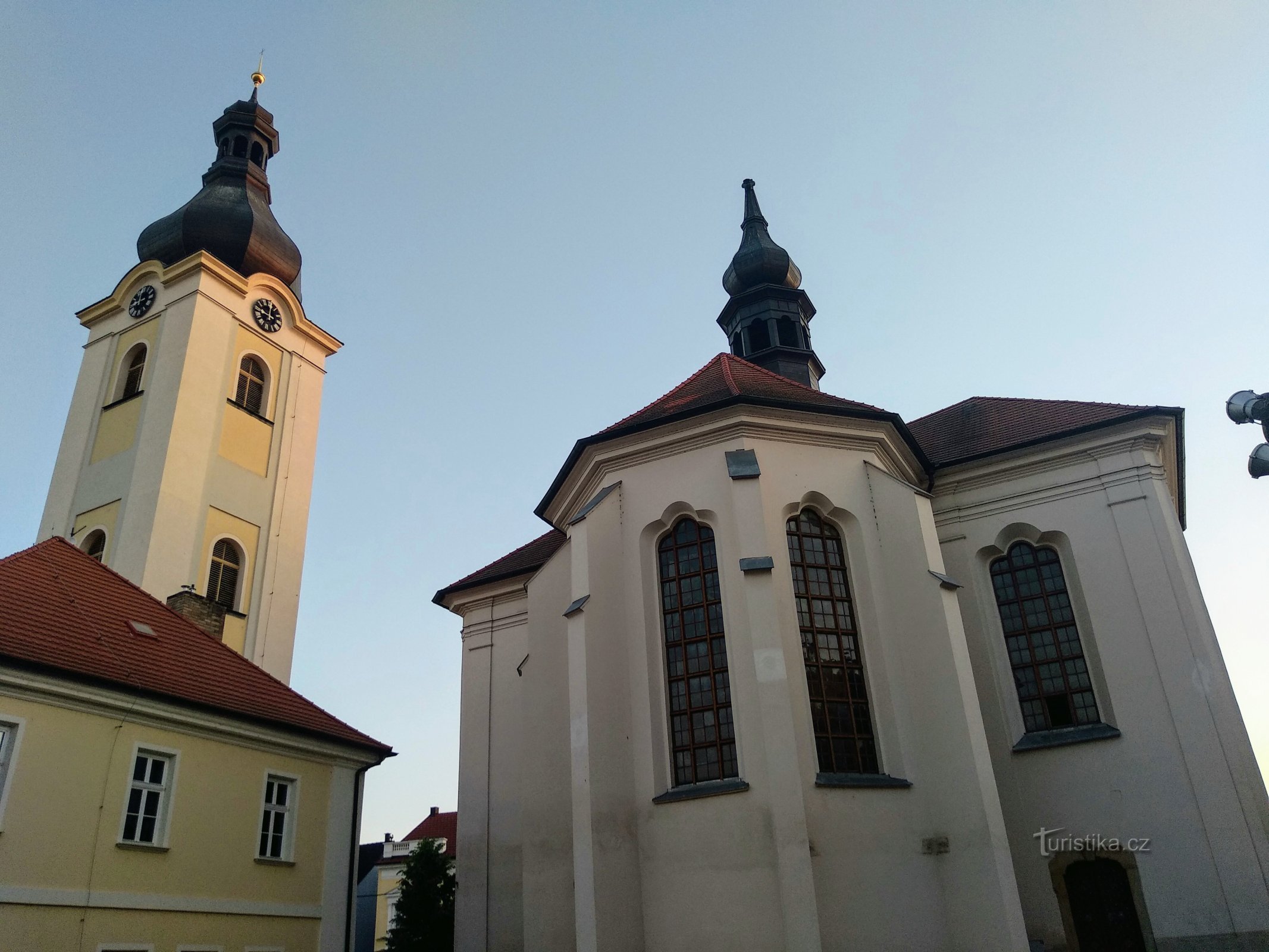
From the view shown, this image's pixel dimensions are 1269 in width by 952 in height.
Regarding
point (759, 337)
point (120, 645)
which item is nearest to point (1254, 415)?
point (120, 645)

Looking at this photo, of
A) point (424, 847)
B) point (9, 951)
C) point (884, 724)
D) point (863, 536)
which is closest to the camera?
point (9, 951)

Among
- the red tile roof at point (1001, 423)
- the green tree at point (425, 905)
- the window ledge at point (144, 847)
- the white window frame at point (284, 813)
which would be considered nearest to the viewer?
the window ledge at point (144, 847)

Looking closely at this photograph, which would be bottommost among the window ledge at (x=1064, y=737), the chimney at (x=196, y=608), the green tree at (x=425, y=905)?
the green tree at (x=425, y=905)

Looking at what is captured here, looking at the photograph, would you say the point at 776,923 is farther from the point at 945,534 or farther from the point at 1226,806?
the point at 945,534

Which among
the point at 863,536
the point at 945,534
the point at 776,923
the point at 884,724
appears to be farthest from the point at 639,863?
the point at 945,534

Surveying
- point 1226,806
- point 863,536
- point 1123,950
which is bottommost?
point 1123,950

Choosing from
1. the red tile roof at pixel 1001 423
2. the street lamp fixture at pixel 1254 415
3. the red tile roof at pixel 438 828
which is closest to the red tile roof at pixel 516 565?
the red tile roof at pixel 1001 423

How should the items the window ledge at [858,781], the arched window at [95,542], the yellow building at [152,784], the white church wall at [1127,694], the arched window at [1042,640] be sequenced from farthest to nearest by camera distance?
the arched window at [95,542]
the arched window at [1042,640]
the white church wall at [1127,694]
the window ledge at [858,781]
the yellow building at [152,784]

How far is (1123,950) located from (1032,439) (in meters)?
8.46

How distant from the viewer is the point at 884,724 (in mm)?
13859

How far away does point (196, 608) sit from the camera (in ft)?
60.6

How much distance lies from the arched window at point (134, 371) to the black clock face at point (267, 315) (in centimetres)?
284

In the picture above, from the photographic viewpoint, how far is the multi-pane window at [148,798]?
1227 cm

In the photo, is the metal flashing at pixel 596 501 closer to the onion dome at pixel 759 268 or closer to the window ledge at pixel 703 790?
the window ledge at pixel 703 790
